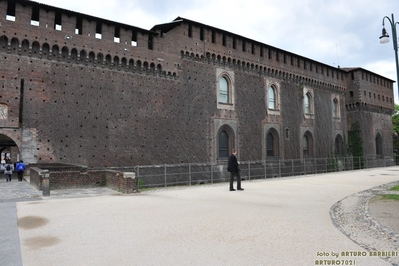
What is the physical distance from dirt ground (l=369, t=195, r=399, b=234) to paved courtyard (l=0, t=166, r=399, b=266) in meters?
0.10

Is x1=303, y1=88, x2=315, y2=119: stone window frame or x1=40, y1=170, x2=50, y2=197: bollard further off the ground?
x1=303, y1=88, x2=315, y2=119: stone window frame

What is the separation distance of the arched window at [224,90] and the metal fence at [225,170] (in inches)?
190

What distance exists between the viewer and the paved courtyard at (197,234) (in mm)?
3969

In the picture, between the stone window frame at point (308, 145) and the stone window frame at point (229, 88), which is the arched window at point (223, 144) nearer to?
the stone window frame at point (229, 88)

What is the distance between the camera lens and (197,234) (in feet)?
16.7

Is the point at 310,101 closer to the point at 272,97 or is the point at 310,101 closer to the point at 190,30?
the point at 272,97

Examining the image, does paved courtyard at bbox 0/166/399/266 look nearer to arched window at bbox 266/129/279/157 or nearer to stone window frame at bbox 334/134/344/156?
arched window at bbox 266/129/279/157

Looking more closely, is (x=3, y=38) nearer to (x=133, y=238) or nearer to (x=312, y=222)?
(x=133, y=238)

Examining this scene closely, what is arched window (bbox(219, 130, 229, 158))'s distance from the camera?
2273 cm

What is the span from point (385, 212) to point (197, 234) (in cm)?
442

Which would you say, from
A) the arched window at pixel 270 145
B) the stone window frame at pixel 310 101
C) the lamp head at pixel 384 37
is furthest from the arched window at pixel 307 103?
the lamp head at pixel 384 37

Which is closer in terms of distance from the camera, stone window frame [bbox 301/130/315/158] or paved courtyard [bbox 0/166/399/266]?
paved courtyard [bbox 0/166/399/266]

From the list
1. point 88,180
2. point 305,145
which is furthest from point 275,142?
point 88,180

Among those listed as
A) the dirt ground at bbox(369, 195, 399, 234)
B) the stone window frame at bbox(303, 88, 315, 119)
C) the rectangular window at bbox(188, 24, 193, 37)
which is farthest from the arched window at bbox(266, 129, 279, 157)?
the dirt ground at bbox(369, 195, 399, 234)
